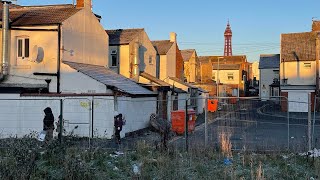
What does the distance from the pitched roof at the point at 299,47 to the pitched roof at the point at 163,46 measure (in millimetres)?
15253

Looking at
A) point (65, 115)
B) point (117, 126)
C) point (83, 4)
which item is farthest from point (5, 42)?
point (117, 126)

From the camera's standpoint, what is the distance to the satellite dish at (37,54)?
22219mm

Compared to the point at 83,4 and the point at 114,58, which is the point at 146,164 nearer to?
the point at 83,4

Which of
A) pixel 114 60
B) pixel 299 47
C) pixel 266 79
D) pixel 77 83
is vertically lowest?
pixel 77 83

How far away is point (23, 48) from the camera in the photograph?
22656 mm

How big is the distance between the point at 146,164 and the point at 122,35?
2389 centimetres

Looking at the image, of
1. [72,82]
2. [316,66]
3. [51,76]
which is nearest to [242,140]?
[72,82]

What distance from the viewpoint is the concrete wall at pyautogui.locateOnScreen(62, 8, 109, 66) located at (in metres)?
22.9

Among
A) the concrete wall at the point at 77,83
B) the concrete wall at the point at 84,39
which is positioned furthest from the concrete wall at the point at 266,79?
the concrete wall at the point at 77,83

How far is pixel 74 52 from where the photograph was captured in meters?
23.7

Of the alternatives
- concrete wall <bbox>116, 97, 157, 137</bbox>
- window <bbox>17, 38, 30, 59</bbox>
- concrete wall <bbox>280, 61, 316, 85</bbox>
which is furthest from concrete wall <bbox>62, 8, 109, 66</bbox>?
concrete wall <bbox>280, 61, 316, 85</bbox>

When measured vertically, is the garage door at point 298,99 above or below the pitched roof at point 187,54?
below

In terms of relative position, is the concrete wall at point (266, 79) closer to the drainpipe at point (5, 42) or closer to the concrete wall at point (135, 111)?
the concrete wall at point (135, 111)

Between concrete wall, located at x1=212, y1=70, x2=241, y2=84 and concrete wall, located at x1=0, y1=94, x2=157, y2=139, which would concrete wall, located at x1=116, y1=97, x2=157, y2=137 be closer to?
concrete wall, located at x1=0, y1=94, x2=157, y2=139
